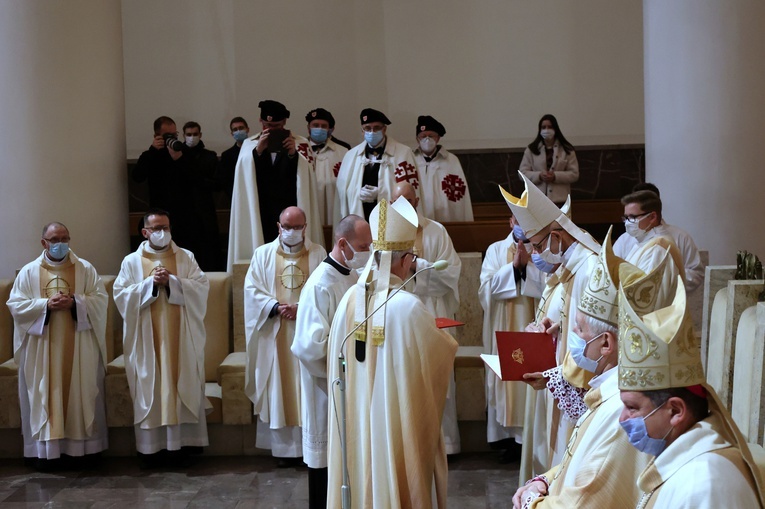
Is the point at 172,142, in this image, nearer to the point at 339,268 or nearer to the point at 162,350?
the point at 162,350

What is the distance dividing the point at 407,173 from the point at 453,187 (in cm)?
98

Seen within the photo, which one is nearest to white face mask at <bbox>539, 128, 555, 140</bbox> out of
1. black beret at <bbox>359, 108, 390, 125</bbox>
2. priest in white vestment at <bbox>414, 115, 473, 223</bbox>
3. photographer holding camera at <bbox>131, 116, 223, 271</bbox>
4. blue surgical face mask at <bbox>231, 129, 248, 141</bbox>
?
priest in white vestment at <bbox>414, 115, 473, 223</bbox>

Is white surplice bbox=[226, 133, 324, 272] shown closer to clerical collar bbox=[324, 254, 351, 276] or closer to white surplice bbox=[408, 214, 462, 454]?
white surplice bbox=[408, 214, 462, 454]

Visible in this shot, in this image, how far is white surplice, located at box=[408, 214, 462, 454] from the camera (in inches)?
296

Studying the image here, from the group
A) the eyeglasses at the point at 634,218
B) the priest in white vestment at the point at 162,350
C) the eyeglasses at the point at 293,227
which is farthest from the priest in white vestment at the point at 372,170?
the eyeglasses at the point at 634,218

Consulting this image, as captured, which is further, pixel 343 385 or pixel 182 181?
pixel 182 181

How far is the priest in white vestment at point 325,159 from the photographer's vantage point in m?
10.5

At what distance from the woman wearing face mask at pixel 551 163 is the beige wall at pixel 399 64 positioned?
78.8 inches

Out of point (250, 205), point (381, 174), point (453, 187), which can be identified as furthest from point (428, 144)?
point (250, 205)

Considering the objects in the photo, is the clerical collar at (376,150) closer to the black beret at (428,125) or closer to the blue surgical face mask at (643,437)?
the black beret at (428,125)

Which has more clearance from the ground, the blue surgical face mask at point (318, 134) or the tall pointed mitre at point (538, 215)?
the blue surgical face mask at point (318, 134)

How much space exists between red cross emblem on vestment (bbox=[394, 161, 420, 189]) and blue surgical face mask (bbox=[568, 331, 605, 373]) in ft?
18.5

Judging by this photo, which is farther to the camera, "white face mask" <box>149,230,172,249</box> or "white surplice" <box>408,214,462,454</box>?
"white face mask" <box>149,230,172,249</box>

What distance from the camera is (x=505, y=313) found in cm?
769
